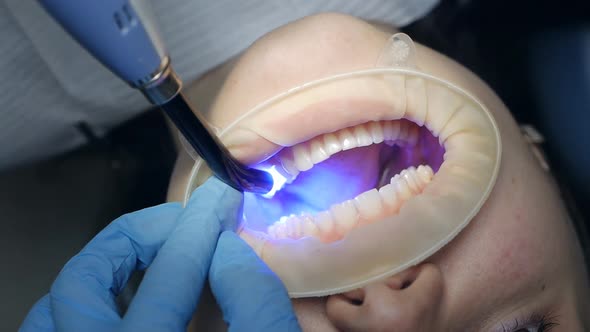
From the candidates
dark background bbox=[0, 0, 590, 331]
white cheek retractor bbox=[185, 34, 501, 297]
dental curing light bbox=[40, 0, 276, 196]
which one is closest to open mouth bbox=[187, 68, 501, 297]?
white cheek retractor bbox=[185, 34, 501, 297]

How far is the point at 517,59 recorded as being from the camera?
1754 millimetres

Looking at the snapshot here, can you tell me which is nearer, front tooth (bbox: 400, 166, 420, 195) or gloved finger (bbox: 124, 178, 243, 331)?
gloved finger (bbox: 124, 178, 243, 331)

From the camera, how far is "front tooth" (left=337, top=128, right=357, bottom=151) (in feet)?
3.29

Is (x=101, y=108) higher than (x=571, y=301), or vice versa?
(x=101, y=108)

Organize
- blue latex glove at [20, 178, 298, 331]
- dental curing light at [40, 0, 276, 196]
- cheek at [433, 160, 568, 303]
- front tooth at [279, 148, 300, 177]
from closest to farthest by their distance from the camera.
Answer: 1. dental curing light at [40, 0, 276, 196]
2. blue latex glove at [20, 178, 298, 331]
3. cheek at [433, 160, 568, 303]
4. front tooth at [279, 148, 300, 177]

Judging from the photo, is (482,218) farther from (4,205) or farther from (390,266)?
(4,205)

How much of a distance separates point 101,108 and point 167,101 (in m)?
0.69

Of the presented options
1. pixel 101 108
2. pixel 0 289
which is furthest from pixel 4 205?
pixel 101 108

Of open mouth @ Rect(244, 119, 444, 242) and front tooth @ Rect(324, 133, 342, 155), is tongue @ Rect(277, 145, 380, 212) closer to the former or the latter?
open mouth @ Rect(244, 119, 444, 242)

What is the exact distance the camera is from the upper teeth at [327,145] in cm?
101

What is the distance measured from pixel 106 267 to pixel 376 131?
51cm

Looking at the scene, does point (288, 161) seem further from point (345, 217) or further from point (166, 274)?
point (166, 274)

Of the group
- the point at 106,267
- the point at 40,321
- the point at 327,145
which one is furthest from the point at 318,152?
the point at 40,321

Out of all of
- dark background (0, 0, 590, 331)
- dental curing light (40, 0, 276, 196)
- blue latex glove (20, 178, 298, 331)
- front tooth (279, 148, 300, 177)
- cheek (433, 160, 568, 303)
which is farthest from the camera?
dark background (0, 0, 590, 331)
